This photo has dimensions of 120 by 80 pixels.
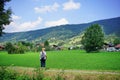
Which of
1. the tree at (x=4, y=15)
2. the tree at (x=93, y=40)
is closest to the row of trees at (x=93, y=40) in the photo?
the tree at (x=93, y=40)

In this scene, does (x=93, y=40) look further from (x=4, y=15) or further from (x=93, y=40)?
(x=4, y=15)

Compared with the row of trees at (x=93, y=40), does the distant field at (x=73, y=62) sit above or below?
below

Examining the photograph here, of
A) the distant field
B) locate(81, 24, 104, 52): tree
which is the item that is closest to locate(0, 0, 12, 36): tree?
the distant field

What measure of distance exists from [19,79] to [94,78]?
6.06 metres

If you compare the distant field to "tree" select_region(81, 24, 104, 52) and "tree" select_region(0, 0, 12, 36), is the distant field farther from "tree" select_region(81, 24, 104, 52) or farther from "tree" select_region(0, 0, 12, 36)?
"tree" select_region(81, 24, 104, 52)

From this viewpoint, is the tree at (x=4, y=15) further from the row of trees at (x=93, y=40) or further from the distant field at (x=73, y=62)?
the row of trees at (x=93, y=40)

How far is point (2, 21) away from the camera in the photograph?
38.5 metres

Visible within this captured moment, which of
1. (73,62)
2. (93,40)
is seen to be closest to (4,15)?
(73,62)

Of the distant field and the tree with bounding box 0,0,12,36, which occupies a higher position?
the tree with bounding box 0,0,12,36

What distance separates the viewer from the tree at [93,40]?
371 ft

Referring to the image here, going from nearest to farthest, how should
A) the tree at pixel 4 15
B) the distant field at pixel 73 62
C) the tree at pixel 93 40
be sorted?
the distant field at pixel 73 62, the tree at pixel 4 15, the tree at pixel 93 40

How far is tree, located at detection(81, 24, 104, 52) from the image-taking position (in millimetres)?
113188

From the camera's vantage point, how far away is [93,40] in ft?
374

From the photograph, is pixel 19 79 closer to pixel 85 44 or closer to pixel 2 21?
pixel 2 21
